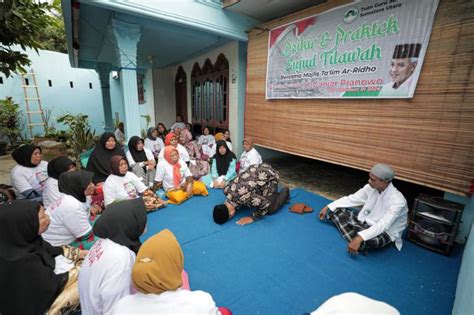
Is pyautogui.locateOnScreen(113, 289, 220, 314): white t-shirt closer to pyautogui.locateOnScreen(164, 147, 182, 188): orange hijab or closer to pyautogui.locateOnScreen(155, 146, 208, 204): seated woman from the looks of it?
pyautogui.locateOnScreen(155, 146, 208, 204): seated woman

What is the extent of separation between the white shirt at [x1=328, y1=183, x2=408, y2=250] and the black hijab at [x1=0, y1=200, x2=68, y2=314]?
2538 mm

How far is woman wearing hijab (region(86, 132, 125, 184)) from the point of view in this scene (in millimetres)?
3445

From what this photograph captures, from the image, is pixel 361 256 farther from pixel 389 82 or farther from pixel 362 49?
pixel 362 49

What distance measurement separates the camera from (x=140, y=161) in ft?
13.4

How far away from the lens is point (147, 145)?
5.07 metres

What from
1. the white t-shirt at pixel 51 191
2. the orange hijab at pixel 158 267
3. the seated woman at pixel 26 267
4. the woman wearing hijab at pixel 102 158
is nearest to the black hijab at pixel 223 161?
the woman wearing hijab at pixel 102 158

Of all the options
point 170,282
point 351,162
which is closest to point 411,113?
point 351,162

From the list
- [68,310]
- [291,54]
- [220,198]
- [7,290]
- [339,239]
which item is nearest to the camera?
[7,290]

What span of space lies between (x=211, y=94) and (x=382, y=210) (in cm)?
513

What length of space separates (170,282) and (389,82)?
125 inches

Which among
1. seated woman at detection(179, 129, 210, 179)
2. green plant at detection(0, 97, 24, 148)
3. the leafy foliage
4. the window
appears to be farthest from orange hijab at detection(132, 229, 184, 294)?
green plant at detection(0, 97, 24, 148)

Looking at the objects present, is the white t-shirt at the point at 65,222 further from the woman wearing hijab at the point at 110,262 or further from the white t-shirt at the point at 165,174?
the white t-shirt at the point at 165,174

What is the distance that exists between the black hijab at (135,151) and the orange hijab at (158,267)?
3.29 meters

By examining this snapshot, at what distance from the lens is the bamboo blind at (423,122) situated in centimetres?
229
